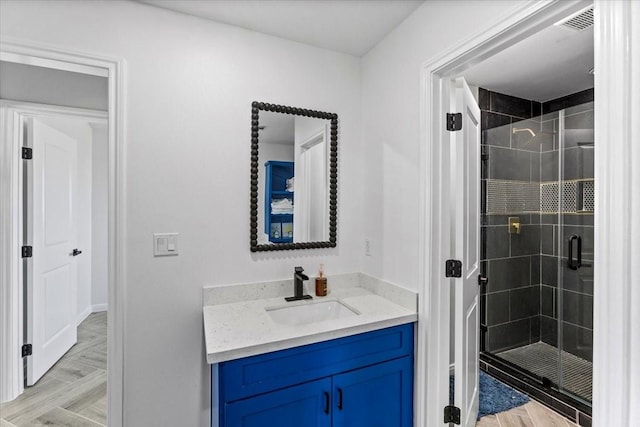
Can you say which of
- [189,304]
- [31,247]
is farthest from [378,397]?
[31,247]

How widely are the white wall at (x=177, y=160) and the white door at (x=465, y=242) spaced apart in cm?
95

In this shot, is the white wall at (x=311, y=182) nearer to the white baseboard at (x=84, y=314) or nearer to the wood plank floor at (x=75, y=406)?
the wood plank floor at (x=75, y=406)

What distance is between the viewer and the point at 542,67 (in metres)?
2.28

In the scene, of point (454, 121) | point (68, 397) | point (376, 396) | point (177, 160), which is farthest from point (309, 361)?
point (68, 397)

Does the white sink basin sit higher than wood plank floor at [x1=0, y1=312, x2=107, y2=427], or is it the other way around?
the white sink basin

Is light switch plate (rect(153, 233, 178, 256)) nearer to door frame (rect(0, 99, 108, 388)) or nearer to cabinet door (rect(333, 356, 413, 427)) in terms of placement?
cabinet door (rect(333, 356, 413, 427))

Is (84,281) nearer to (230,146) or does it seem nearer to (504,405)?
(230,146)

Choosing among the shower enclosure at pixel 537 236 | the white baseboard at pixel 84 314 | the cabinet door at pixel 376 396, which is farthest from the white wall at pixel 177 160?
the white baseboard at pixel 84 314

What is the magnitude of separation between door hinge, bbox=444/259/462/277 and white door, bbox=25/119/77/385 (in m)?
2.77

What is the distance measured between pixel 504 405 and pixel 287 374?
69.0 inches

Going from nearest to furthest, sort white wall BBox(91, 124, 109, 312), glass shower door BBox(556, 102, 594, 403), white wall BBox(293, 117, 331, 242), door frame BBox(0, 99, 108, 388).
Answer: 1. white wall BBox(293, 117, 331, 242)
2. door frame BBox(0, 99, 108, 388)
3. glass shower door BBox(556, 102, 594, 403)
4. white wall BBox(91, 124, 109, 312)

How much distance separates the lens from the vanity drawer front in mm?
1199

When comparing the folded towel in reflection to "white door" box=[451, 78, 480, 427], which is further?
the folded towel in reflection

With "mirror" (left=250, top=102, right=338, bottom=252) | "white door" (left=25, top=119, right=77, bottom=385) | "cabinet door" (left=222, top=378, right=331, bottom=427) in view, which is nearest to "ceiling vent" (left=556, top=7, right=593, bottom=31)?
"mirror" (left=250, top=102, right=338, bottom=252)
